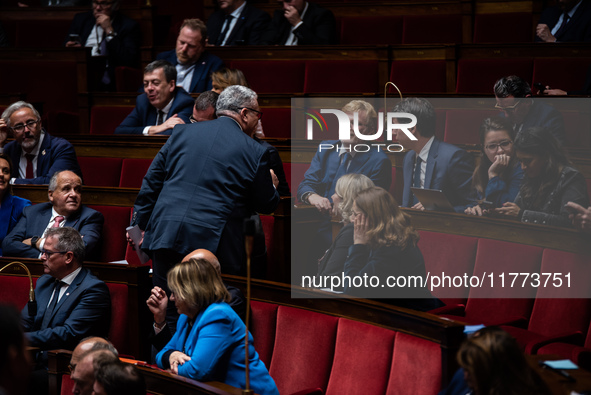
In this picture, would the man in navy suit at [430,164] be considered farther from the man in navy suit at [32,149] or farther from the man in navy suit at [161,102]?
the man in navy suit at [32,149]

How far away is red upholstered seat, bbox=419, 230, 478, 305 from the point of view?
4.74ft

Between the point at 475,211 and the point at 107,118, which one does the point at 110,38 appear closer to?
the point at 107,118

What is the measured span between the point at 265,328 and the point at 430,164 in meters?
0.60

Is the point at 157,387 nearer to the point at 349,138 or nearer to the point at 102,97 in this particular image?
the point at 349,138

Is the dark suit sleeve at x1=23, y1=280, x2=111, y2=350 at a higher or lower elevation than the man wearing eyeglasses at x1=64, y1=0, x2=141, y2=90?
lower

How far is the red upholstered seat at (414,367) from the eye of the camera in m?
1.02

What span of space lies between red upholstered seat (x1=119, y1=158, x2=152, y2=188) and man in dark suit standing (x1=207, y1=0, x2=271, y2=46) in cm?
75

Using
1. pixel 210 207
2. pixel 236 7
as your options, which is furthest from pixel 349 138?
pixel 236 7

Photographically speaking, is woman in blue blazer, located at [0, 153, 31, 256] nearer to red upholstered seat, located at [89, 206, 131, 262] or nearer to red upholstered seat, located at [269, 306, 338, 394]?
red upholstered seat, located at [89, 206, 131, 262]

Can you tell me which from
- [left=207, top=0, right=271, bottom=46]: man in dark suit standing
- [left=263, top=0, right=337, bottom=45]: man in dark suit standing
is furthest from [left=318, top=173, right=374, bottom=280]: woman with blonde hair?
[left=207, top=0, right=271, bottom=46]: man in dark suit standing

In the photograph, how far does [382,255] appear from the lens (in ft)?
4.14

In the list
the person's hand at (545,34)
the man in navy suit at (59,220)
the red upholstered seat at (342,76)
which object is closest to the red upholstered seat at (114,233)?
the man in navy suit at (59,220)

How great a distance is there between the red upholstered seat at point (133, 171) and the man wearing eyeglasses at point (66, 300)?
21.1 inches

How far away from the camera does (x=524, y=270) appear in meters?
1.37
